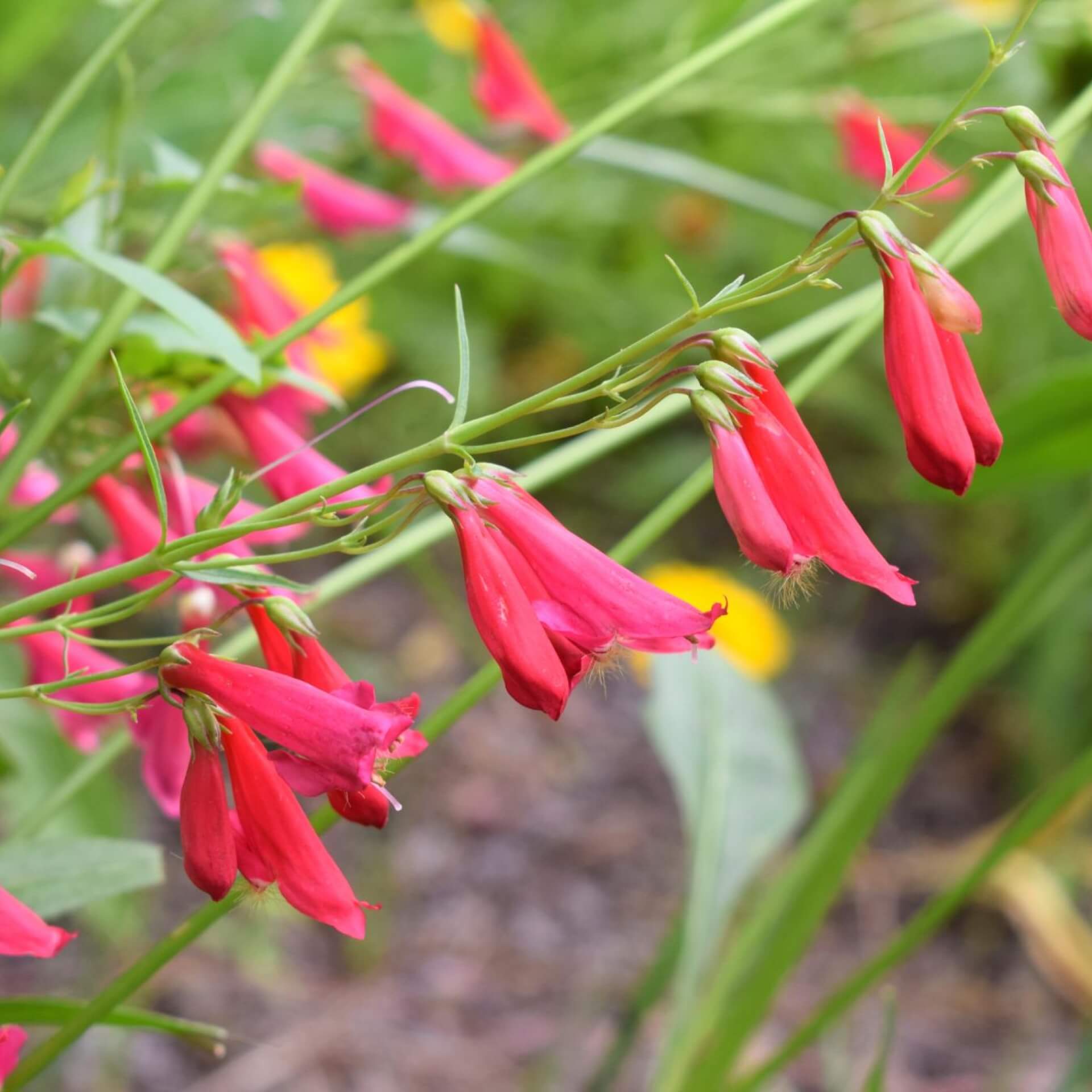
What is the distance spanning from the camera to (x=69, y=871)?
453 mm

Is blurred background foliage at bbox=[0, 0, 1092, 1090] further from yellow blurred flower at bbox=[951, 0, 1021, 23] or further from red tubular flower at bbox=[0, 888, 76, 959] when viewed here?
red tubular flower at bbox=[0, 888, 76, 959]

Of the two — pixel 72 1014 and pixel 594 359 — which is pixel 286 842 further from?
pixel 594 359

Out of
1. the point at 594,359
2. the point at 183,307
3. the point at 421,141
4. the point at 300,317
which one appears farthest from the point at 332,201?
the point at 594,359

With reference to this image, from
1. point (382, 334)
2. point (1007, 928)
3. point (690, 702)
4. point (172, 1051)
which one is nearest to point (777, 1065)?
point (690, 702)

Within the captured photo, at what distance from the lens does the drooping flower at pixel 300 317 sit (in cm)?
63

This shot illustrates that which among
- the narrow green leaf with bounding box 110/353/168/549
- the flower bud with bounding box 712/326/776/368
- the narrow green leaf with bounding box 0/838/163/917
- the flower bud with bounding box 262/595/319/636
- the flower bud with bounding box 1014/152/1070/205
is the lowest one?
the narrow green leaf with bounding box 0/838/163/917

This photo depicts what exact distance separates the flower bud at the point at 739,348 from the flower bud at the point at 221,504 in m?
0.15

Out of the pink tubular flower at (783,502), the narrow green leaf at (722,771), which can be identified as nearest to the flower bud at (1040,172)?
the pink tubular flower at (783,502)

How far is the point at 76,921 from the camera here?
1.13 meters

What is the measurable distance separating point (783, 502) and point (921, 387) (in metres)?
0.05

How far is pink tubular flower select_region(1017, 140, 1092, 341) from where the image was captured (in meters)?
0.37

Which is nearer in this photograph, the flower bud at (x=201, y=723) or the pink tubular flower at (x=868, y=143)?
the flower bud at (x=201, y=723)

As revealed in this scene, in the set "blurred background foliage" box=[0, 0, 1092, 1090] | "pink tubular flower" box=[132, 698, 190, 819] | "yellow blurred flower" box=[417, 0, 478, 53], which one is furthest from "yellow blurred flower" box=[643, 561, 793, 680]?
"pink tubular flower" box=[132, 698, 190, 819]

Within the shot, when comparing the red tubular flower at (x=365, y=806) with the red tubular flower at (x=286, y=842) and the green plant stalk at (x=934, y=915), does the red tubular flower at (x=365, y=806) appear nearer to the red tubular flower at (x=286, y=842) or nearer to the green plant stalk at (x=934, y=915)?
the red tubular flower at (x=286, y=842)
